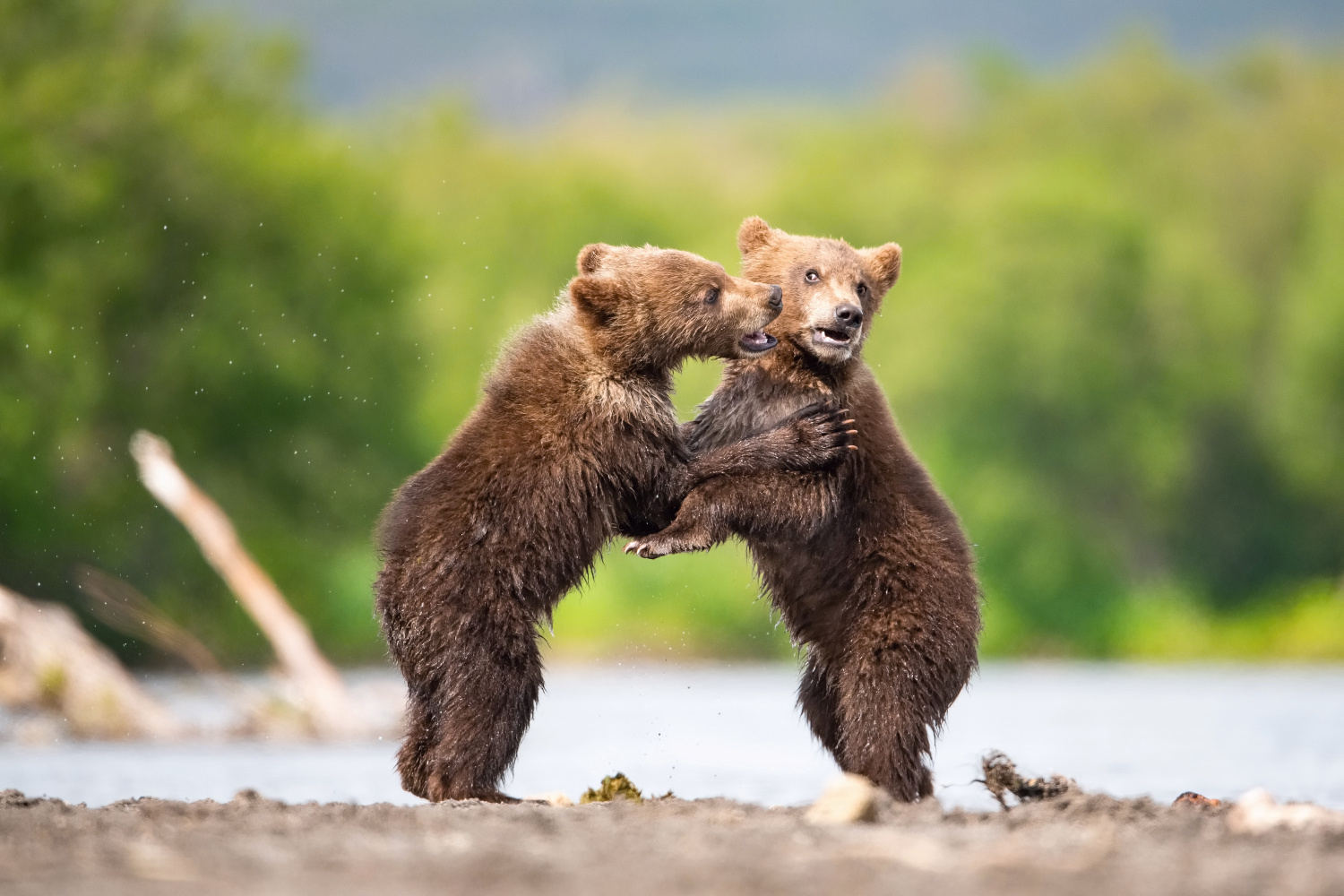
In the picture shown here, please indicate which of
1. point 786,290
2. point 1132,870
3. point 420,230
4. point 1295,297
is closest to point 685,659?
point 420,230

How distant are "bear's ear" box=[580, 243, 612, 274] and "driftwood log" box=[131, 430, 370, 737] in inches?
284

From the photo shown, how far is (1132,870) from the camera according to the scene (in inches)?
188

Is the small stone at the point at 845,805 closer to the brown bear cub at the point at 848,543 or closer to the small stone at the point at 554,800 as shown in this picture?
the brown bear cub at the point at 848,543

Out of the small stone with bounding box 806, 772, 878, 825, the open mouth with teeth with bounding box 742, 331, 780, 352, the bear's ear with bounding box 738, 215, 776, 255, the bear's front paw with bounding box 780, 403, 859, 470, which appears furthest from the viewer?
the bear's ear with bounding box 738, 215, 776, 255

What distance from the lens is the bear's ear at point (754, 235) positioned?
8594 millimetres

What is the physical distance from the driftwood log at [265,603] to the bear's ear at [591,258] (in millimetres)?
7211

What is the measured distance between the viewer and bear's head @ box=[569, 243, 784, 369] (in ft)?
25.2

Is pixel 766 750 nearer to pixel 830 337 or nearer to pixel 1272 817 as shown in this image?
pixel 830 337

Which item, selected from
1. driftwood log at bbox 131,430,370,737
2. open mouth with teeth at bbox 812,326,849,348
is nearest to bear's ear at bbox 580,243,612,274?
open mouth with teeth at bbox 812,326,849,348

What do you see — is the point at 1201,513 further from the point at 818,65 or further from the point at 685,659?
the point at 818,65

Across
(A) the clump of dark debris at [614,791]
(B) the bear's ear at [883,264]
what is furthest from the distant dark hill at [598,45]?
(A) the clump of dark debris at [614,791]

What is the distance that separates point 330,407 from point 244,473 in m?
1.75

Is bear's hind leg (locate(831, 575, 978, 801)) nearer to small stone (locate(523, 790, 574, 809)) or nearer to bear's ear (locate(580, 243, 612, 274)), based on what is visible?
small stone (locate(523, 790, 574, 809))

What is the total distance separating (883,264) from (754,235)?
2.16ft
